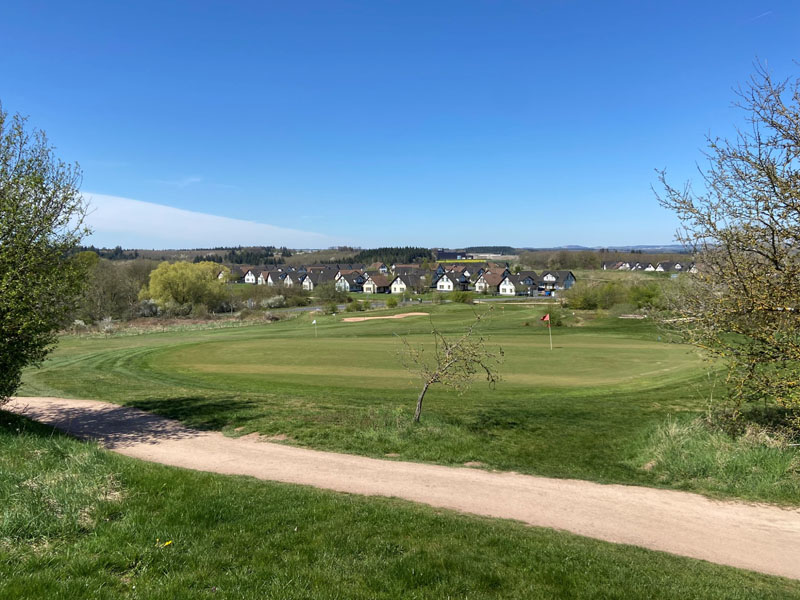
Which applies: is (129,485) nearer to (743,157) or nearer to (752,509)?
(752,509)

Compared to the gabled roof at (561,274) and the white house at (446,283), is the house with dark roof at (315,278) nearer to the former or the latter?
the white house at (446,283)

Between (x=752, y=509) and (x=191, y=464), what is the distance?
12665mm

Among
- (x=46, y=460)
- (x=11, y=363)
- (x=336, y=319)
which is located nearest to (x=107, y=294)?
(x=336, y=319)

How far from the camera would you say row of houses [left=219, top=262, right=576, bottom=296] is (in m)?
117

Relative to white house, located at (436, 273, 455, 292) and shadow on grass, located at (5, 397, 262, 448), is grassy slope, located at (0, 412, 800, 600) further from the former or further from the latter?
white house, located at (436, 273, 455, 292)

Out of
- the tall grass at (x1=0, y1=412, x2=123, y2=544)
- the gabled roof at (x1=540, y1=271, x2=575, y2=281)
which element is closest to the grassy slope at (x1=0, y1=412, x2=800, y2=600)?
the tall grass at (x1=0, y1=412, x2=123, y2=544)

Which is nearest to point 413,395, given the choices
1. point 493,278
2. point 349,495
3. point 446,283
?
point 349,495

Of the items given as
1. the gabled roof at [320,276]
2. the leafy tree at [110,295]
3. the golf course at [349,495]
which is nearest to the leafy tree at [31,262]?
the golf course at [349,495]

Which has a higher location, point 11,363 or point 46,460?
point 11,363

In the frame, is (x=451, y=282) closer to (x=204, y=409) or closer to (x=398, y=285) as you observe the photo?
(x=398, y=285)

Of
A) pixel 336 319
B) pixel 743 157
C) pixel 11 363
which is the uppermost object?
pixel 743 157

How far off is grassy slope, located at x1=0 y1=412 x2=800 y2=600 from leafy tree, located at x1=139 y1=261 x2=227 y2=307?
70009 millimetres

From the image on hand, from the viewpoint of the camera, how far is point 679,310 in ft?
42.3

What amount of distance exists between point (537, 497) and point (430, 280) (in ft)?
400
